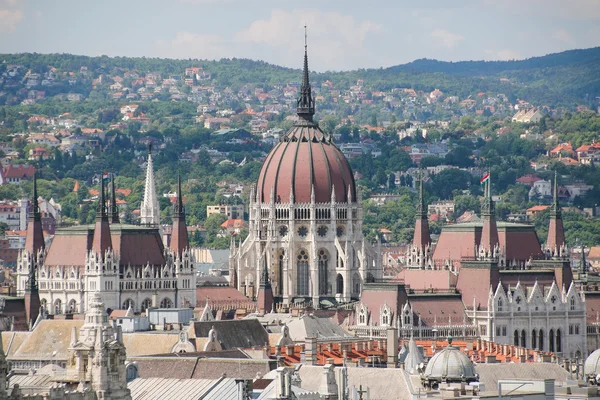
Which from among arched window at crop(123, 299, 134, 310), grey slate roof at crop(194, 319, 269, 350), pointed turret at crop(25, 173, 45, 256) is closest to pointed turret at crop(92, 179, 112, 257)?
arched window at crop(123, 299, 134, 310)

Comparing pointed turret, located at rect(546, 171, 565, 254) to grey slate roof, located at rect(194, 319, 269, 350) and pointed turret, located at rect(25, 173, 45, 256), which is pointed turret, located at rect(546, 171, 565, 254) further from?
grey slate roof, located at rect(194, 319, 269, 350)

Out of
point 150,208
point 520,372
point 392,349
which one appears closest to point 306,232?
point 150,208

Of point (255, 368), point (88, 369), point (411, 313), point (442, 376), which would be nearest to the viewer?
point (88, 369)

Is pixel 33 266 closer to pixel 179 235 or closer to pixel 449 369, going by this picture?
pixel 179 235

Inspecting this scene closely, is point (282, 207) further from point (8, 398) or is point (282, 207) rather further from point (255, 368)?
point (8, 398)

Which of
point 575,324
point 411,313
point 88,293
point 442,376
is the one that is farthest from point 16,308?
point 442,376

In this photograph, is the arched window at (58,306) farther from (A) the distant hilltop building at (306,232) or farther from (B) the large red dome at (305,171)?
(B) the large red dome at (305,171)
